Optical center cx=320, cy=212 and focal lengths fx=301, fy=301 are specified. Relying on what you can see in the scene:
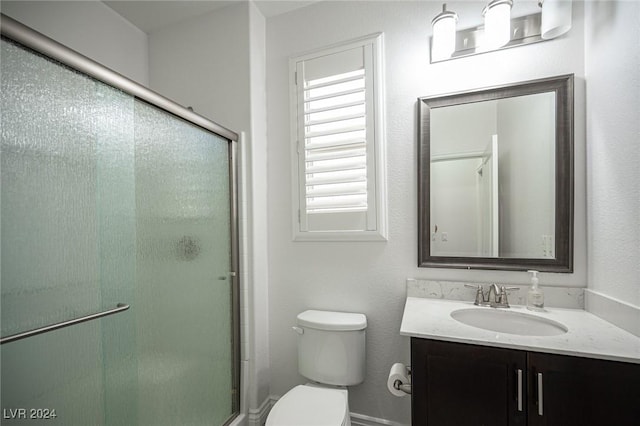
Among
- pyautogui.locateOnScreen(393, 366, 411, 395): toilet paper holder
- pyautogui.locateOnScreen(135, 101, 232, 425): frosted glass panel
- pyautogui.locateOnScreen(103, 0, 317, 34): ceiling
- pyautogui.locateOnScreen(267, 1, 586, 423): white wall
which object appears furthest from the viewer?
pyautogui.locateOnScreen(103, 0, 317, 34): ceiling

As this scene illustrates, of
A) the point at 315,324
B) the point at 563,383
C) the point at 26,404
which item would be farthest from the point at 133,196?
the point at 563,383

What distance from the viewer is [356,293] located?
166 centimetres

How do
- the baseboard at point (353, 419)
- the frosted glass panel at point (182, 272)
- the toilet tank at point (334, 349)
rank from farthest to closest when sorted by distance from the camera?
the baseboard at point (353, 419), the toilet tank at point (334, 349), the frosted glass panel at point (182, 272)

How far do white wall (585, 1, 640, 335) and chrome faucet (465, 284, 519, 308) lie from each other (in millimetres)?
324

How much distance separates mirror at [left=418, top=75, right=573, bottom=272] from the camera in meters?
1.33

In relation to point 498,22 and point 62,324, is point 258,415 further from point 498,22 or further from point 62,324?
point 498,22

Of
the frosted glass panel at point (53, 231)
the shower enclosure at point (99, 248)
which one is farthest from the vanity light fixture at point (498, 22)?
the frosted glass panel at point (53, 231)

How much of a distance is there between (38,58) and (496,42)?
168 cm

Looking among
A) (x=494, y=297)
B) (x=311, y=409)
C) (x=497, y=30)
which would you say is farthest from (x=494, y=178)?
(x=311, y=409)

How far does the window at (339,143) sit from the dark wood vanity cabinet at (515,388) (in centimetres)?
69

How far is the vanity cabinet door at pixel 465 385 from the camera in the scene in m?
0.99

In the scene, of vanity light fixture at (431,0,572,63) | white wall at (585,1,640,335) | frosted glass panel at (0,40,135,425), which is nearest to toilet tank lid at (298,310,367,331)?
frosted glass panel at (0,40,135,425)

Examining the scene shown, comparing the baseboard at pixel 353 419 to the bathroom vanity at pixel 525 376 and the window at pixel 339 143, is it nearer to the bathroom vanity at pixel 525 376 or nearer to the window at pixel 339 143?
the bathroom vanity at pixel 525 376

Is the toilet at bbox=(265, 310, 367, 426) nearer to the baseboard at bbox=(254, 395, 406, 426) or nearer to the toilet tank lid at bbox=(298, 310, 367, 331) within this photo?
the toilet tank lid at bbox=(298, 310, 367, 331)
